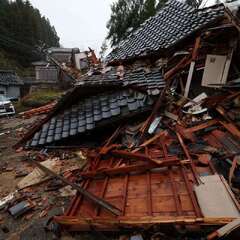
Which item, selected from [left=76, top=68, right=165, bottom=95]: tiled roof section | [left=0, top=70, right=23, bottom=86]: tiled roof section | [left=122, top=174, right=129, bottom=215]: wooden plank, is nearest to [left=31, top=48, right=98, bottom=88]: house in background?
[left=0, top=70, right=23, bottom=86]: tiled roof section

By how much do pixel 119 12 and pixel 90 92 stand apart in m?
25.0

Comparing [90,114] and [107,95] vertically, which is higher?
[107,95]

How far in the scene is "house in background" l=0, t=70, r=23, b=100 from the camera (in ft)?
114

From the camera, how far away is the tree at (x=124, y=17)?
2857 centimetres

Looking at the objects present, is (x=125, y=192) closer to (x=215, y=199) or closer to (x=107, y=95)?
(x=215, y=199)

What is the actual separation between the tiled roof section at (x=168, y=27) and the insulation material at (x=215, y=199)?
6.57 meters

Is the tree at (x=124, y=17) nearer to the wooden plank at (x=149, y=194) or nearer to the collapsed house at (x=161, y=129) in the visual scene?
the collapsed house at (x=161, y=129)

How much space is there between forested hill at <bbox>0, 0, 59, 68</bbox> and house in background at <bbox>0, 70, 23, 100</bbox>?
10.8 m

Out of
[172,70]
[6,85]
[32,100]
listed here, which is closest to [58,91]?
[32,100]

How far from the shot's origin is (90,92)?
8.32 meters

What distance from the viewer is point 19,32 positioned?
46594 millimetres

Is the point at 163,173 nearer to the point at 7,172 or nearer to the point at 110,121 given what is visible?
the point at 110,121

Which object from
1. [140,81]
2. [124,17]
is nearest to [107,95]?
[140,81]

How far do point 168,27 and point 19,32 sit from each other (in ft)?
142
